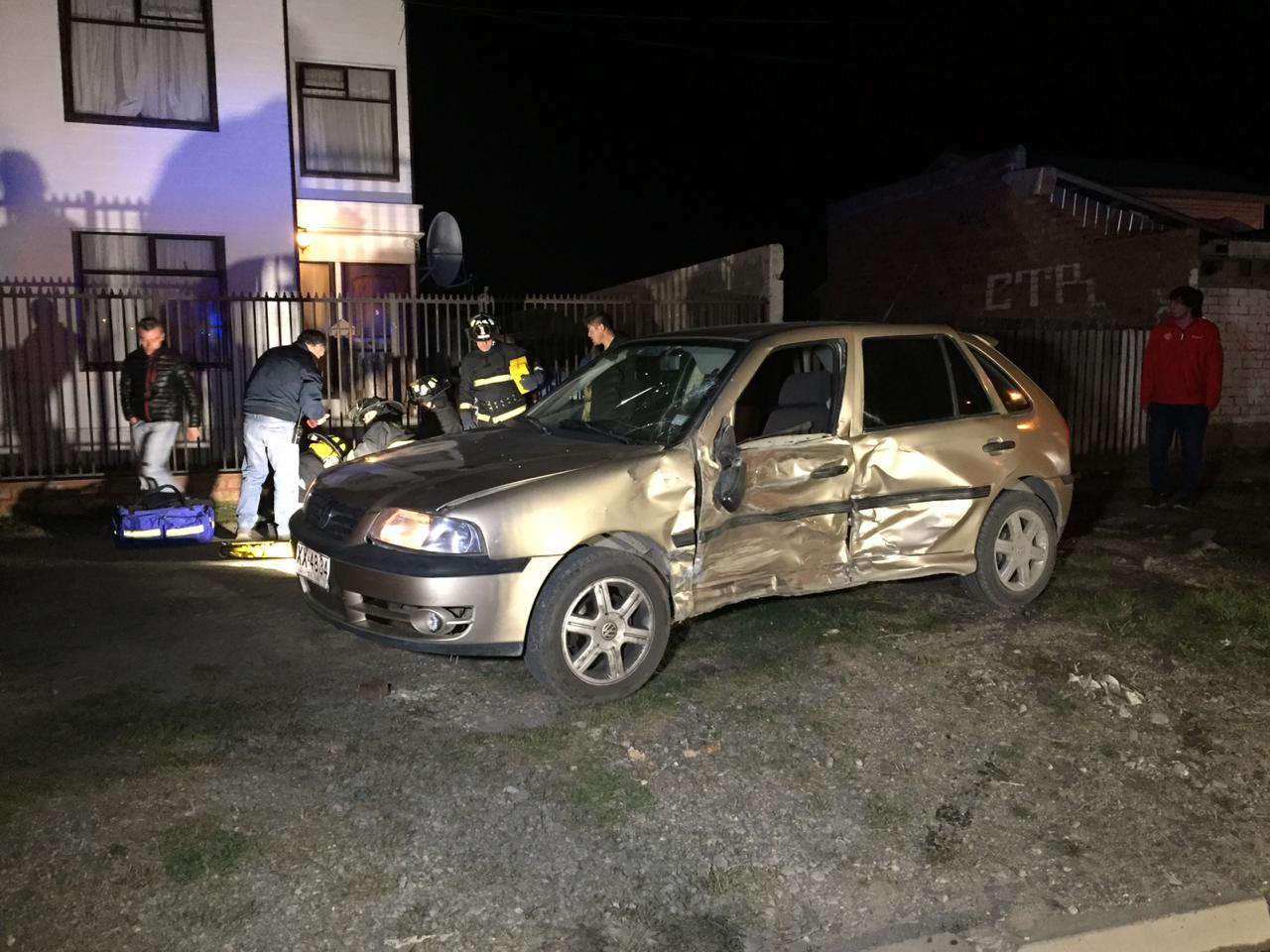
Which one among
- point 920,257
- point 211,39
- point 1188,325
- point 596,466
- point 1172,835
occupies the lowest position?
point 1172,835

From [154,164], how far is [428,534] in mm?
10968

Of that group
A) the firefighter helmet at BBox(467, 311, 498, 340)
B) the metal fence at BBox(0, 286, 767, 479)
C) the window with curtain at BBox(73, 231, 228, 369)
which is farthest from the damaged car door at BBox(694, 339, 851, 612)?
the window with curtain at BBox(73, 231, 228, 369)

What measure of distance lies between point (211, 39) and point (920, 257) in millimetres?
12267

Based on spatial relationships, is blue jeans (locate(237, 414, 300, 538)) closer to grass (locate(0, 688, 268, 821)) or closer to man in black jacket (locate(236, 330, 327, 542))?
man in black jacket (locate(236, 330, 327, 542))

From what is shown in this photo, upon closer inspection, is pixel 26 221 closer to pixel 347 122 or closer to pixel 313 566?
pixel 347 122

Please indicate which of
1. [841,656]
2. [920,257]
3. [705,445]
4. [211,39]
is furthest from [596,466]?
[920,257]

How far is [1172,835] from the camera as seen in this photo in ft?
12.4

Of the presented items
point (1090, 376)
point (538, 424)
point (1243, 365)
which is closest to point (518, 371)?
point (538, 424)

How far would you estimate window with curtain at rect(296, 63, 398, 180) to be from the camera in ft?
47.7

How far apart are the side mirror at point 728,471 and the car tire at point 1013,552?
5.91 ft

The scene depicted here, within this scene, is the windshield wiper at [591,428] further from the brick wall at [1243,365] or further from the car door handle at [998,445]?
the brick wall at [1243,365]

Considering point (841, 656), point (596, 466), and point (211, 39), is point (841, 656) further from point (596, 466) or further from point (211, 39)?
point (211, 39)

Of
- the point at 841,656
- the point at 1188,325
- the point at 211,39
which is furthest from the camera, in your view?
the point at 211,39

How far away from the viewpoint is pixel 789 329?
5.41 m
